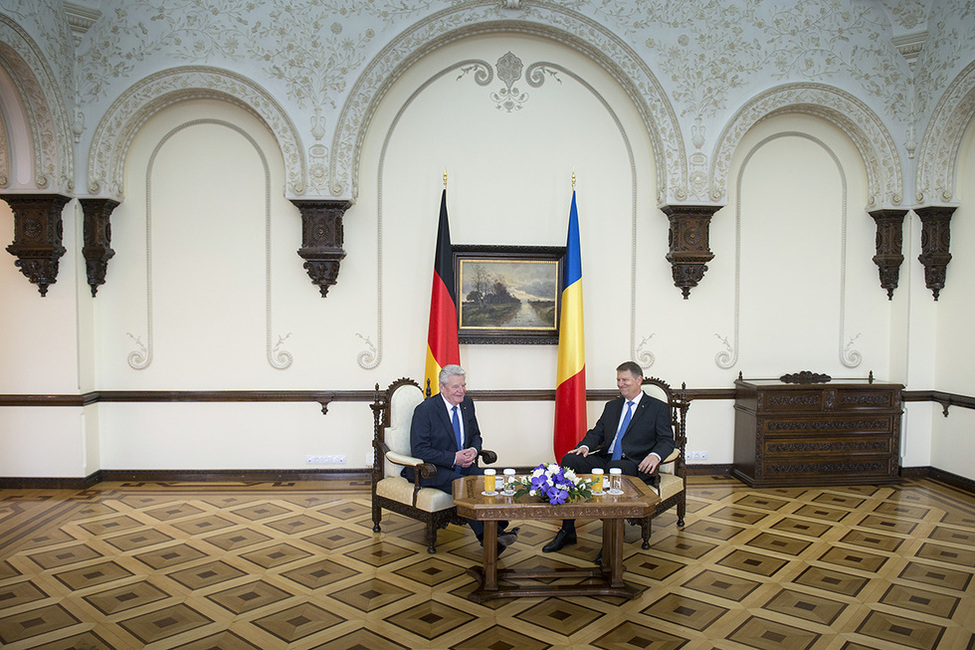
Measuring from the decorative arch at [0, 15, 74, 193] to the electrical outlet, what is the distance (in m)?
3.51

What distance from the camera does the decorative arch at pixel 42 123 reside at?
19.8 feet

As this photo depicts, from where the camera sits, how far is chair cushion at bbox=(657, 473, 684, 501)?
211 inches

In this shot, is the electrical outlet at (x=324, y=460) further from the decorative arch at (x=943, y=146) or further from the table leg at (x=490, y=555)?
the decorative arch at (x=943, y=146)

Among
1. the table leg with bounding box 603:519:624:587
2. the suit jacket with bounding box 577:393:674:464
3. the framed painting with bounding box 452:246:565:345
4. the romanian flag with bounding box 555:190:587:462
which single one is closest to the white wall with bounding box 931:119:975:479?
the suit jacket with bounding box 577:393:674:464

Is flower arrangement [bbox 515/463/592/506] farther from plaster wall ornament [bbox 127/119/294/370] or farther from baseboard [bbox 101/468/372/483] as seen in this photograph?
plaster wall ornament [bbox 127/119/294/370]

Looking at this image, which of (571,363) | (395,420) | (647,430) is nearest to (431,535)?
(395,420)

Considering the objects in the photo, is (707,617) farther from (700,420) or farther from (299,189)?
(299,189)

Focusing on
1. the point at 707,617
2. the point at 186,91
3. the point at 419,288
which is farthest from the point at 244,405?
the point at 707,617

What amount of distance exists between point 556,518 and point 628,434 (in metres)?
1.38

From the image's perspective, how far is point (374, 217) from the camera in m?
7.02

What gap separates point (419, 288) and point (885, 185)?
16.5 feet

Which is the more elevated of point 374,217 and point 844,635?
point 374,217

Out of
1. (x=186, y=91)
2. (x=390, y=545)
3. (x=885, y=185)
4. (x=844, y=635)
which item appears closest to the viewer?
(x=844, y=635)

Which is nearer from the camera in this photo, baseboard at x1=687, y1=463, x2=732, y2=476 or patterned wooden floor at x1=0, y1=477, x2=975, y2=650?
patterned wooden floor at x1=0, y1=477, x2=975, y2=650
